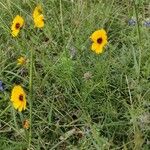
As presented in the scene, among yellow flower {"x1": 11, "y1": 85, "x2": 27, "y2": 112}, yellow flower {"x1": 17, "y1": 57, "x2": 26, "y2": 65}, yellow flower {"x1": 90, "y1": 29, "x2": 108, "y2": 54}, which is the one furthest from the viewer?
yellow flower {"x1": 17, "y1": 57, "x2": 26, "y2": 65}

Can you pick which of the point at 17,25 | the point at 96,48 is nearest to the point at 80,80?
the point at 96,48


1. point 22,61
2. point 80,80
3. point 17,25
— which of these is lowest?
Result: point 80,80

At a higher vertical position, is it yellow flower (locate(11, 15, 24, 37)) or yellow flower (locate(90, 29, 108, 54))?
yellow flower (locate(11, 15, 24, 37))

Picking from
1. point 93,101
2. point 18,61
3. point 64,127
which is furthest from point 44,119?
point 18,61

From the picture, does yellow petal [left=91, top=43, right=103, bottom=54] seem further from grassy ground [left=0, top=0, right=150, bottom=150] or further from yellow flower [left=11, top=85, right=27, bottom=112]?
yellow flower [left=11, top=85, right=27, bottom=112]

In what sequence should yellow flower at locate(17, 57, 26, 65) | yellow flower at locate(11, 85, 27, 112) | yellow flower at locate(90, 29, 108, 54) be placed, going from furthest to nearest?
1. yellow flower at locate(17, 57, 26, 65)
2. yellow flower at locate(90, 29, 108, 54)
3. yellow flower at locate(11, 85, 27, 112)

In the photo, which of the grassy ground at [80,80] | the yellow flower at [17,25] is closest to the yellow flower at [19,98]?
the grassy ground at [80,80]

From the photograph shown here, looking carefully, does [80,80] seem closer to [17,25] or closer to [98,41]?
[98,41]

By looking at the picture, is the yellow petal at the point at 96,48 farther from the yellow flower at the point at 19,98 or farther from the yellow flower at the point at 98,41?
the yellow flower at the point at 19,98

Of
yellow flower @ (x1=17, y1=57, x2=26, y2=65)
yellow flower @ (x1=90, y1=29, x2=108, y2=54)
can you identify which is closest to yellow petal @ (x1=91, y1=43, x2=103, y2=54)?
yellow flower @ (x1=90, y1=29, x2=108, y2=54)
